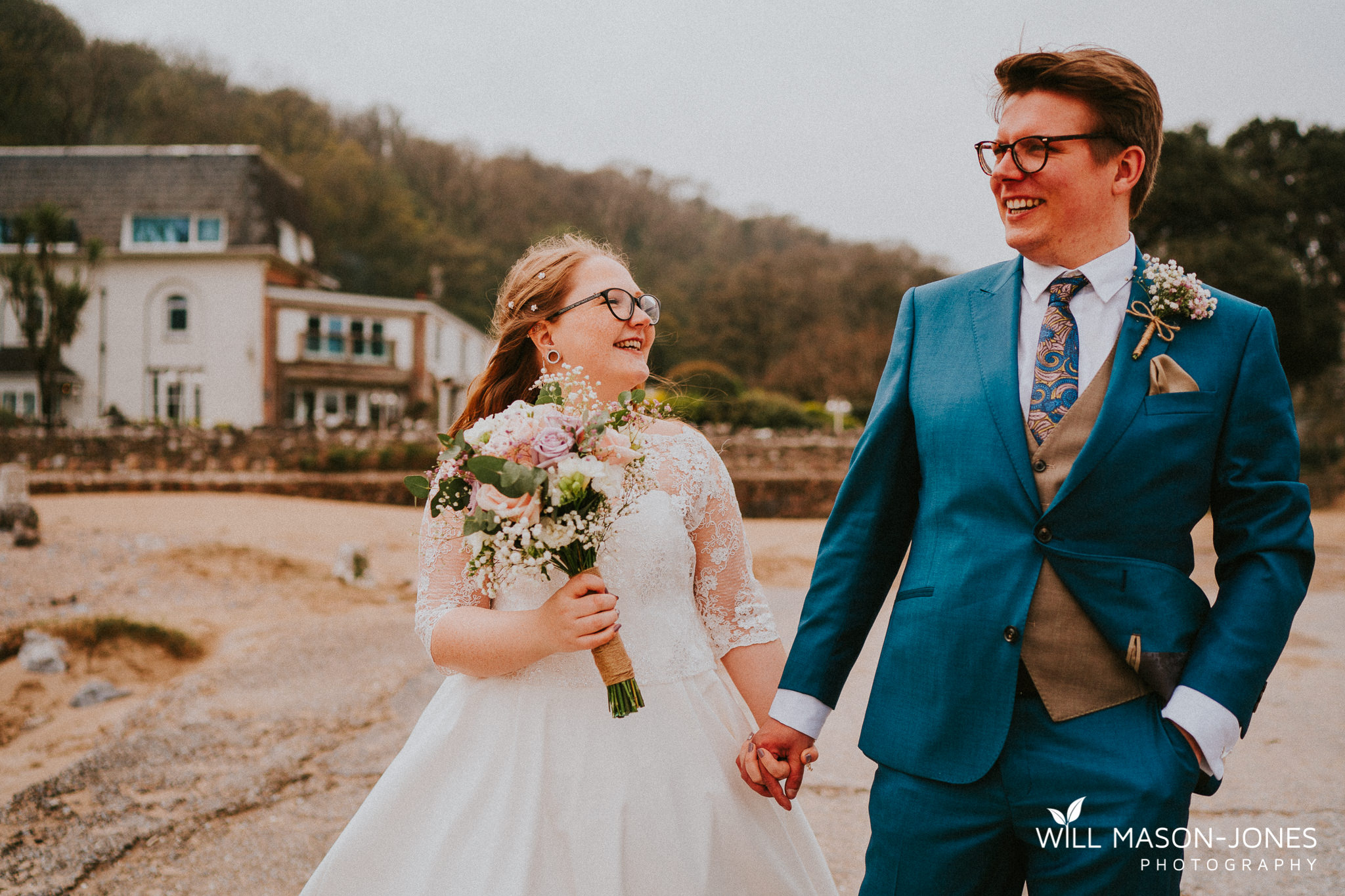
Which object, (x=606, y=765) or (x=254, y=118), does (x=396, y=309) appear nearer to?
(x=254, y=118)

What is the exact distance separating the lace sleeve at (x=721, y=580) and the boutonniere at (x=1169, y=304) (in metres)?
1.13

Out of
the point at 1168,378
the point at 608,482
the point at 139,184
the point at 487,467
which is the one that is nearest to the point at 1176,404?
the point at 1168,378

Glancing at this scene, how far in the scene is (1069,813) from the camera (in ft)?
5.24

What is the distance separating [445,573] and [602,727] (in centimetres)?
57

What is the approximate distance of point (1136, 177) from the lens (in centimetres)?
182

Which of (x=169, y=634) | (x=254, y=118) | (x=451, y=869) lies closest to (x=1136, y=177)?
(x=451, y=869)

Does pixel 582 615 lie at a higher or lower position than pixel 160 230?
lower

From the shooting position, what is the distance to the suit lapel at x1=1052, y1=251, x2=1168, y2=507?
5.37 ft

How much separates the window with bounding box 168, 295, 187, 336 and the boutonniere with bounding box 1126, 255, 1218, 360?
29988mm

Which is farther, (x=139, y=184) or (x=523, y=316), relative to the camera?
(x=139, y=184)

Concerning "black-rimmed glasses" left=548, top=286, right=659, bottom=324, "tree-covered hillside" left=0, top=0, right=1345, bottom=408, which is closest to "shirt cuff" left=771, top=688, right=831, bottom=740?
"black-rimmed glasses" left=548, top=286, right=659, bottom=324

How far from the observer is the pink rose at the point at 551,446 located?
179cm

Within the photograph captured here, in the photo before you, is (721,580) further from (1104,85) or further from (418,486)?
(1104,85)

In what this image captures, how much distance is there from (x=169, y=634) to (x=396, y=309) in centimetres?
2279
